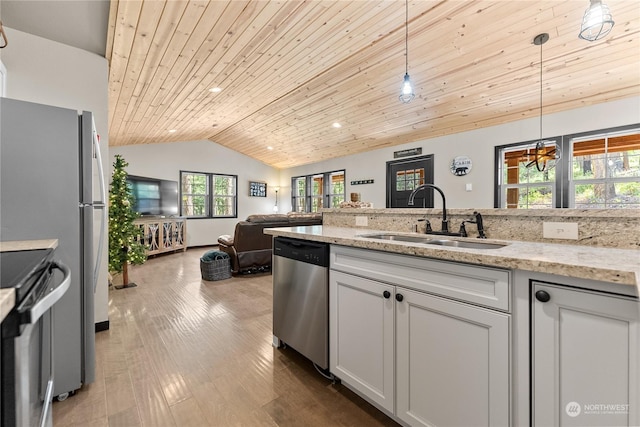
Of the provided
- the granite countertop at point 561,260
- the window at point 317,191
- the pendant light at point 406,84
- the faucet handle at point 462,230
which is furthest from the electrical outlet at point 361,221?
the window at point 317,191

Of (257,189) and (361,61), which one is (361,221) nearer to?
(361,61)

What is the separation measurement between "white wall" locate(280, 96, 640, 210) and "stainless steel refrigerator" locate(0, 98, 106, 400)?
5.22 metres

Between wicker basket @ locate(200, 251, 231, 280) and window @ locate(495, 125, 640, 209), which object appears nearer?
window @ locate(495, 125, 640, 209)

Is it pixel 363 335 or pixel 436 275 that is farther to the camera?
pixel 363 335

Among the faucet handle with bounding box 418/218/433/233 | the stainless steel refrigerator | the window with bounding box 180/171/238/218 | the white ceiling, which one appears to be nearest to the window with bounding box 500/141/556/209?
the faucet handle with bounding box 418/218/433/233

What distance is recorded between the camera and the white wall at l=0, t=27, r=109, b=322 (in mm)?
2191

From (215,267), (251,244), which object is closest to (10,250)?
(215,267)

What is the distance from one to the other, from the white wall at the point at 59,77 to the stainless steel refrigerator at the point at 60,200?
1.07 meters

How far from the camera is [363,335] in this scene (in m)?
1.47

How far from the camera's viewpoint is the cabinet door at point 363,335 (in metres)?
1.35

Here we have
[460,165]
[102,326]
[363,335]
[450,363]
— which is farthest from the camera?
[460,165]

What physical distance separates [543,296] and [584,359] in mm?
199

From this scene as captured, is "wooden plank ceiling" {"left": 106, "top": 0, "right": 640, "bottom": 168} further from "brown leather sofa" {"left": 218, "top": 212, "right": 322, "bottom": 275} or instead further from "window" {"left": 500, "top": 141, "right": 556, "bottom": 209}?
"brown leather sofa" {"left": 218, "top": 212, "right": 322, "bottom": 275}

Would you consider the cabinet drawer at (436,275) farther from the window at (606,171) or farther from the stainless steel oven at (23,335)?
the window at (606,171)
